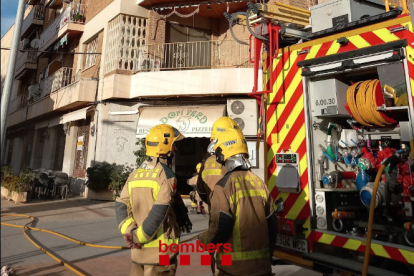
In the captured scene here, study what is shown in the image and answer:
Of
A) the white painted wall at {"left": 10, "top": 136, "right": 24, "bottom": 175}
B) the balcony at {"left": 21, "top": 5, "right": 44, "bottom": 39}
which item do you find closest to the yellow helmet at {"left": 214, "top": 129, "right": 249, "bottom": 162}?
the balcony at {"left": 21, "top": 5, "right": 44, "bottom": 39}

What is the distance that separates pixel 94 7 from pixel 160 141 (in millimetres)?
13740

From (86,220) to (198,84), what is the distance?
229 inches

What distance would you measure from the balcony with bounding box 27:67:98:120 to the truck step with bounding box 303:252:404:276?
11085 millimetres

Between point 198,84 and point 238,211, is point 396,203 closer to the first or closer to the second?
point 238,211

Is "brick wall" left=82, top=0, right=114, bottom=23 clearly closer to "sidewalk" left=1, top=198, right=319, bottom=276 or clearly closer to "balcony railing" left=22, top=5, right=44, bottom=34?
"balcony railing" left=22, top=5, right=44, bottom=34

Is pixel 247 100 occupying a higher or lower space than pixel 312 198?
higher

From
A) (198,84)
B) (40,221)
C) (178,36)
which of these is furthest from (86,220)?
(178,36)

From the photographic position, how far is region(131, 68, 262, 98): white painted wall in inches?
406

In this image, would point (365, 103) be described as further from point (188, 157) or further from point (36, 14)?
point (36, 14)

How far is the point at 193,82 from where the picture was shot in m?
10.6

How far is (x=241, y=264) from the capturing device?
6.73ft

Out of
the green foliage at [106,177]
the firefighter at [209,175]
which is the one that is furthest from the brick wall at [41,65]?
the firefighter at [209,175]

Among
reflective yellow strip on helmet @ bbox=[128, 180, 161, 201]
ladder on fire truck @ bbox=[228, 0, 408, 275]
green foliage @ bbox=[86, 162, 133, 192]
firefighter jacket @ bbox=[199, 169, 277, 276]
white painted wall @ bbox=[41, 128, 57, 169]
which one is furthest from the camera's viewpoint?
white painted wall @ bbox=[41, 128, 57, 169]

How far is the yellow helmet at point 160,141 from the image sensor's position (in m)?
2.57
